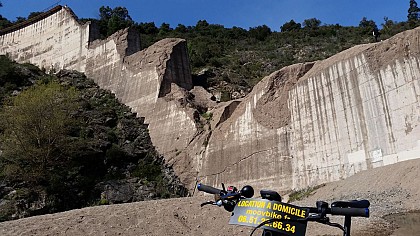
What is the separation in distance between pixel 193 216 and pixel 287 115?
798cm

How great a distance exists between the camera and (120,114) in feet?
96.4

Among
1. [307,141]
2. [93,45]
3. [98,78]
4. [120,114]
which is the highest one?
[93,45]

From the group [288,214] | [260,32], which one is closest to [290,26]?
[260,32]

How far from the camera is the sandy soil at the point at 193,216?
1233cm

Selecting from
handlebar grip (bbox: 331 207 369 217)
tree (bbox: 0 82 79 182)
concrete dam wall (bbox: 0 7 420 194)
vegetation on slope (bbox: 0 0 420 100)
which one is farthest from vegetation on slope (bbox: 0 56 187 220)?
handlebar grip (bbox: 331 207 369 217)

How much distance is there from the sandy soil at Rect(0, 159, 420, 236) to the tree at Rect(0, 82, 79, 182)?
9485 mm

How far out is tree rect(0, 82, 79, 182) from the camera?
75.3 ft

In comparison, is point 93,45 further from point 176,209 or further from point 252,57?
point 176,209

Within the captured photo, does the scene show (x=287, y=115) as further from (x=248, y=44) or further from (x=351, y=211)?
(x=248, y=44)

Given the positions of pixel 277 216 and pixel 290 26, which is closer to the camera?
pixel 277 216

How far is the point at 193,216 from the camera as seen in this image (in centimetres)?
1388

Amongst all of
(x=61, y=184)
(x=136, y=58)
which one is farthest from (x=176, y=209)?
(x=136, y=58)

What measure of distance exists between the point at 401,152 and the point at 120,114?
19.5 metres

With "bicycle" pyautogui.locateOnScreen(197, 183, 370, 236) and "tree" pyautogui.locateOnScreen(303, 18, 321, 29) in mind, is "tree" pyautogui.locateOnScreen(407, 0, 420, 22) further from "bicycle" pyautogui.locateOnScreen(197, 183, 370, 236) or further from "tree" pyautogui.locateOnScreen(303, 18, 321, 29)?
"bicycle" pyautogui.locateOnScreen(197, 183, 370, 236)
